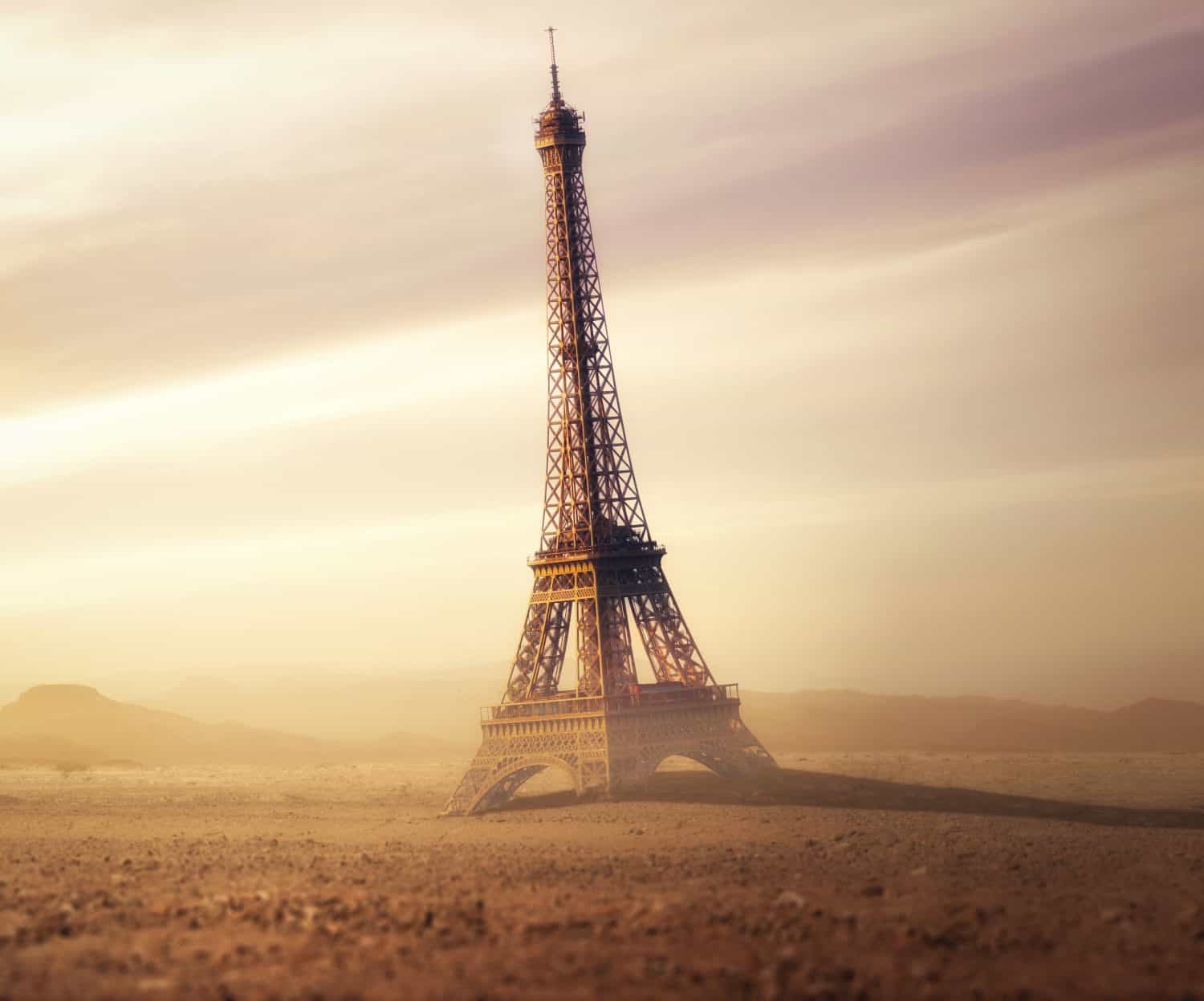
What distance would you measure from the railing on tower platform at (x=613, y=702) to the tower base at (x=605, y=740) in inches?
1.9

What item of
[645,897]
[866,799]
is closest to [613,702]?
[866,799]

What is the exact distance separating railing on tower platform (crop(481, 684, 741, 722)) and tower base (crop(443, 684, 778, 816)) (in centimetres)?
5

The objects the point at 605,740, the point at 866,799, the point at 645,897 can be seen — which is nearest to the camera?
the point at 645,897

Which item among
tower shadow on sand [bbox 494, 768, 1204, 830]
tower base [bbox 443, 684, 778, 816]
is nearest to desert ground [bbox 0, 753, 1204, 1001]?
tower shadow on sand [bbox 494, 768, 1204, 830]

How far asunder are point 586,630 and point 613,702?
245 inches

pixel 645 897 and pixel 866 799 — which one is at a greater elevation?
pixel 866 799

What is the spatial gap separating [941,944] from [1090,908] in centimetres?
877

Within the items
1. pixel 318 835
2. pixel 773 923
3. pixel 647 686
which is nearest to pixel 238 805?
pixel 318 835

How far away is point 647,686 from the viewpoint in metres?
85.4

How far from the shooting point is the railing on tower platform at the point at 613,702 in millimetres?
82375

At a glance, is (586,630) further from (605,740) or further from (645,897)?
(645,897)

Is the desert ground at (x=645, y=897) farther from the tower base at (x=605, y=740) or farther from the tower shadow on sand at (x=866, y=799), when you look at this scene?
the tower base at (x=605, y=740)

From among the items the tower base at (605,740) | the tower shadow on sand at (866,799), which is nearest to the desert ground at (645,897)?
the tower shadow on sand at (866,799)

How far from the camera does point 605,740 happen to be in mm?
81125
